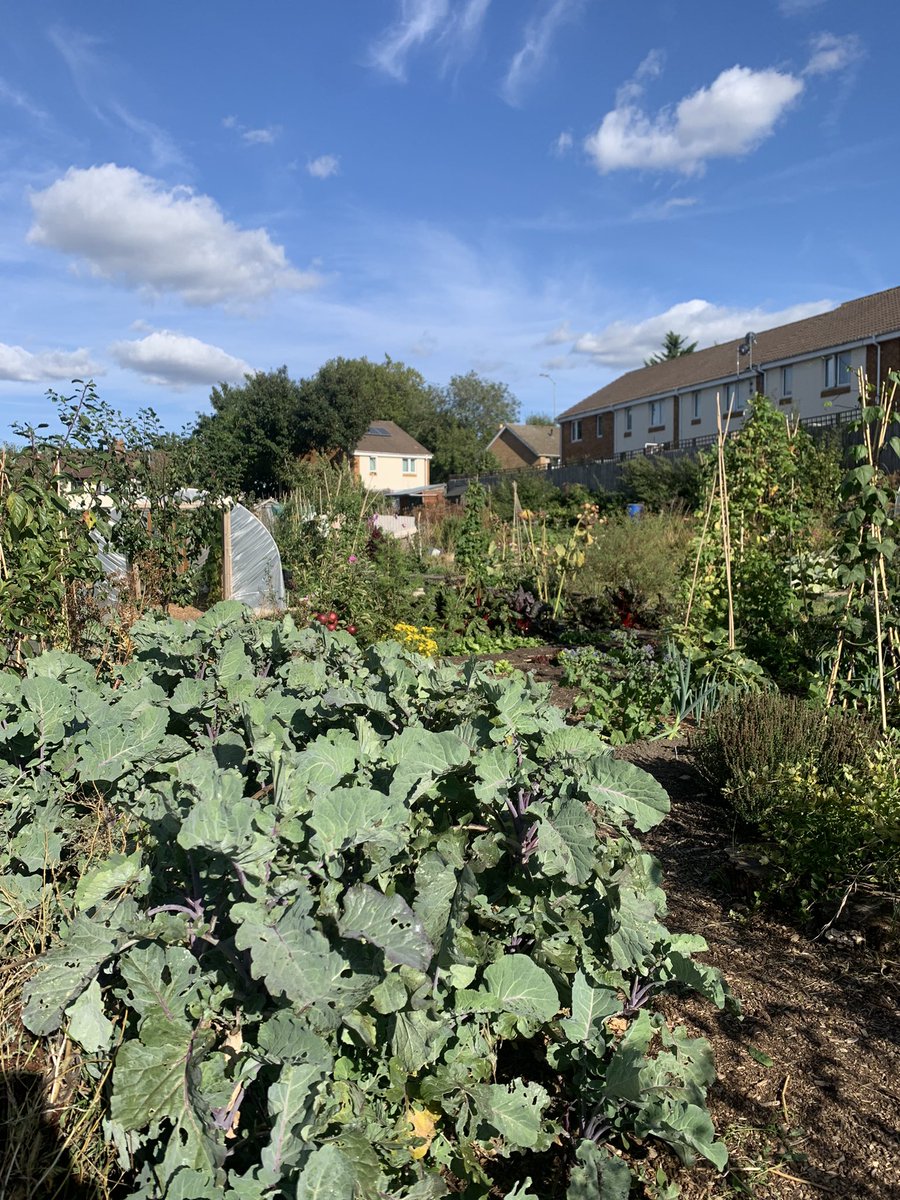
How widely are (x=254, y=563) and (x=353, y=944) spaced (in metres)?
9.92

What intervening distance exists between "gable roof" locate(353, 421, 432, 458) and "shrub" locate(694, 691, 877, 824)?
1762 inches

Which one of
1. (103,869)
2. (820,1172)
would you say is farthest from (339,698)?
(820,1172)

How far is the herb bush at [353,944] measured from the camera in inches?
56.7

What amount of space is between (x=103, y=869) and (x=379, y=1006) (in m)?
0.63

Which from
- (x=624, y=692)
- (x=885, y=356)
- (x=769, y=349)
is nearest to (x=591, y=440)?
(x=769, y=349)

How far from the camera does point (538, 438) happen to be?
55.3 meters

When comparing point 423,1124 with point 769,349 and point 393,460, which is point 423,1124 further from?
point 393,460

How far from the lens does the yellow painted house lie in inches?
1944

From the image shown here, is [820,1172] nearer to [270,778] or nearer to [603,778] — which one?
[603,778]

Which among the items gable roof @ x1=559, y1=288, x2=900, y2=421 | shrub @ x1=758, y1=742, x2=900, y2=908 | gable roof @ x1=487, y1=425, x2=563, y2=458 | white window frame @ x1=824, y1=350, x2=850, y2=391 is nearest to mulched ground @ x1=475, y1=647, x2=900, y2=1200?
shrub @ x1=758, y1=742, x2=900, y2=908

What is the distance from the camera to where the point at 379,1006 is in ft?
5.20

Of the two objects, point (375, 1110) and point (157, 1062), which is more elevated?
point (157, 1062)

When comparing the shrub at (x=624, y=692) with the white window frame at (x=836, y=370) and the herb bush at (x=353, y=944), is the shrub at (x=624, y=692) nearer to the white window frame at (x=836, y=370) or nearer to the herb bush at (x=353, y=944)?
the herb bush at (x=353, y=944)

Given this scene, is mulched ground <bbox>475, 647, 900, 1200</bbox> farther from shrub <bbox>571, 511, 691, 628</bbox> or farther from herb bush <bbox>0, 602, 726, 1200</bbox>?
shrub <bbox>571, 511, 691, 628</bbox>
